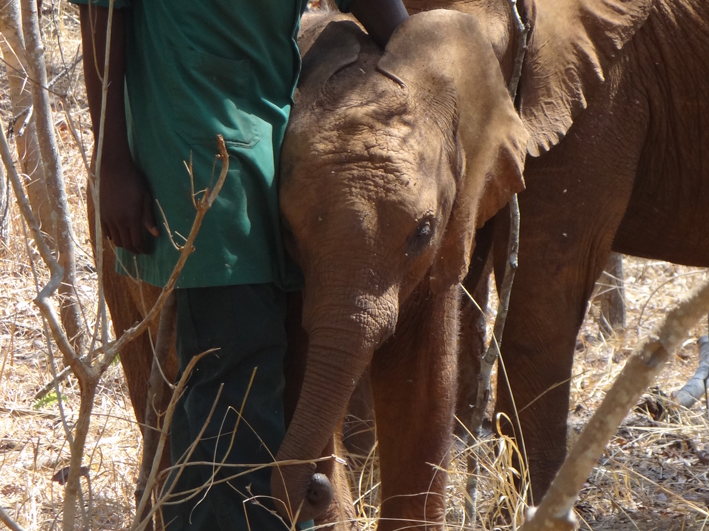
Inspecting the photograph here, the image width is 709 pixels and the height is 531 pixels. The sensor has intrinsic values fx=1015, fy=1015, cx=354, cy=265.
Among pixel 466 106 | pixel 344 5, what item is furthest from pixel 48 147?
pixel 466 106

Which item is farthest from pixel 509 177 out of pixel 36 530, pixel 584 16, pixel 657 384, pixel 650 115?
pixel 657 384

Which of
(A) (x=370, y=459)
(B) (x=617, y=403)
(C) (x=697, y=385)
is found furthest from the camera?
(C) (x=697, y=385)

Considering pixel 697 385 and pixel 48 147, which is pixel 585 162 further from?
pixel 48 147

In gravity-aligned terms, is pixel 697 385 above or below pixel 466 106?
below

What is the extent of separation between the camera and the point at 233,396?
2.58 m

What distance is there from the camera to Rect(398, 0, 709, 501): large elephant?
361cm

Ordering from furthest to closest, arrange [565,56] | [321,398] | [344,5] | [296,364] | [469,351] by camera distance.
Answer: [469,351] < [565,56] < [344,5] < [296,364] < [321,398]

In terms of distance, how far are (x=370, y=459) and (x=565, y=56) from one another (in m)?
1.89

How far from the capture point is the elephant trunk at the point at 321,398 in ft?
8.09

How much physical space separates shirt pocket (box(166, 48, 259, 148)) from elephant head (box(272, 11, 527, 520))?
194 millimetres

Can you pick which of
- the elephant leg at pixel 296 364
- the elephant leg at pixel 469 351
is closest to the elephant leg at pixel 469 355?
the elephant leg at pixel 469 351

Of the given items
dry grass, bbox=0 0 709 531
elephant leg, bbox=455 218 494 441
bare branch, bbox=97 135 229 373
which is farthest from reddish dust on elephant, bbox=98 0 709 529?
elephant leg, bbox=455 218 494 441

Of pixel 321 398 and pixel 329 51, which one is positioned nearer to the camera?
pixel 321 398

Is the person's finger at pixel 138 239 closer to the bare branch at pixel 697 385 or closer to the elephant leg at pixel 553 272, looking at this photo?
the elephant leg at pixel 553 272
